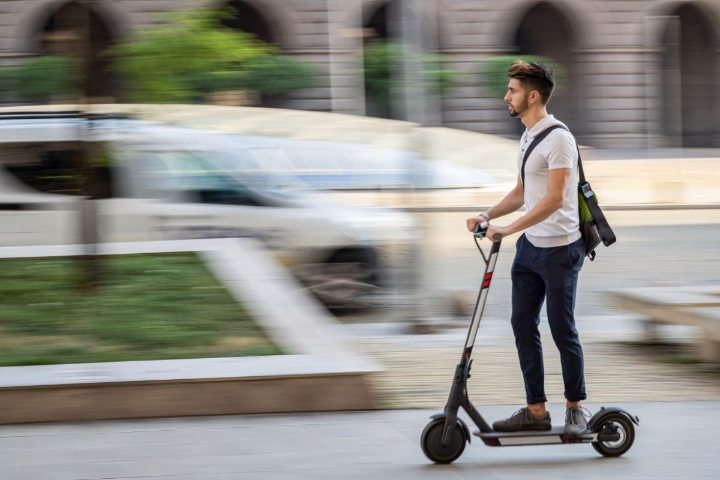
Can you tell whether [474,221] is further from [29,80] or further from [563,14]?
[563,14]

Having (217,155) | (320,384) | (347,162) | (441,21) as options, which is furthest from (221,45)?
(441,21)

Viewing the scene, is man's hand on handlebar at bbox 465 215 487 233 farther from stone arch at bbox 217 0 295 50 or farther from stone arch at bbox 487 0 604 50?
stone arch at bbox 487 0 604 50

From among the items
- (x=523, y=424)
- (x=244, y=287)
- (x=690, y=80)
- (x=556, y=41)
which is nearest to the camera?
(x=523, y=424)

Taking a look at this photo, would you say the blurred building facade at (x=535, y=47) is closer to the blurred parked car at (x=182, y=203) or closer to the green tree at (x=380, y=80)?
the green tree at (x=380, y=80)

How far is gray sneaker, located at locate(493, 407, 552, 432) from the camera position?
18.2ft

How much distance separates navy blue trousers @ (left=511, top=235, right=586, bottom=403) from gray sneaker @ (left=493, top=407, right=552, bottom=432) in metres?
0.08

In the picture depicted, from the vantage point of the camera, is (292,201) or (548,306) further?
(292,201)

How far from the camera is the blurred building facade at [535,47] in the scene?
35312mm

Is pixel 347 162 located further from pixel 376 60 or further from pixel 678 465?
pixel 678 465

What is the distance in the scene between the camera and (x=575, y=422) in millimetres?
5559

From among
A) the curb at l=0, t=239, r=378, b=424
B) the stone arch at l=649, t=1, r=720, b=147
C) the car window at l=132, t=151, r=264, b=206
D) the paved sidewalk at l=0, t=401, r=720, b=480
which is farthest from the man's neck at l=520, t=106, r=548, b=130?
the stone arch at l=649, t=1, r=720, b=147

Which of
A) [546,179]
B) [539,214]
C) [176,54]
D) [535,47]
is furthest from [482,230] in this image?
[535,47]

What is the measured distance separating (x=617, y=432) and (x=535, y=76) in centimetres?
159

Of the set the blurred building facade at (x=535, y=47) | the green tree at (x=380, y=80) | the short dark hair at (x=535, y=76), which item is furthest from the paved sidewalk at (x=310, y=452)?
the blurred building facade at (x=535, y=47)
